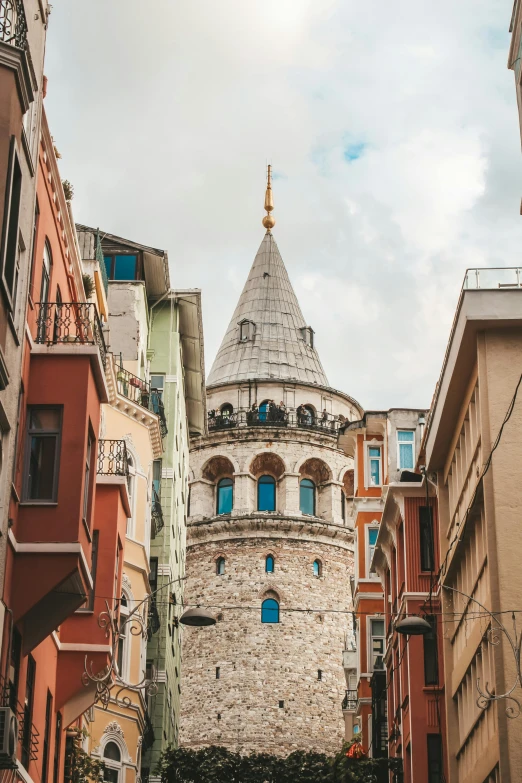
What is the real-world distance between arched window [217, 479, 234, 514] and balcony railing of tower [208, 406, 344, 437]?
8.74ft

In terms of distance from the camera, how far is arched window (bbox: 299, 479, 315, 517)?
73125 mm

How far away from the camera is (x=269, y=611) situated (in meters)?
70.1

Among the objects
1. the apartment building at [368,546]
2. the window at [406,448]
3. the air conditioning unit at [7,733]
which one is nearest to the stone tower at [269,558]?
the apartment building at [368,546]

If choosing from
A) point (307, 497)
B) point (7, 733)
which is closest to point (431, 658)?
Result: point (7, 733)

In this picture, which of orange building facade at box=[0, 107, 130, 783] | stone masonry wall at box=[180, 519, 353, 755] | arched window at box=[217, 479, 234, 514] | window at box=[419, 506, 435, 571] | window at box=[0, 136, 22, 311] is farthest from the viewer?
arched window at box=[217, 479, 234, 514]

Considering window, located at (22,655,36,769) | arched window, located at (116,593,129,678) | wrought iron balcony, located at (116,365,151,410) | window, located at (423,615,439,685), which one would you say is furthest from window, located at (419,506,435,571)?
window, located at (22,655,36,769)

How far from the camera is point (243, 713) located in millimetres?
67625

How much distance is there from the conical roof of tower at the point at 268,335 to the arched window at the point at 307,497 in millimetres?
5588

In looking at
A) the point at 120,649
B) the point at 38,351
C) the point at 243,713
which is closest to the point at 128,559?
the point at 120,649

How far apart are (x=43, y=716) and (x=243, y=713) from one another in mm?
45712

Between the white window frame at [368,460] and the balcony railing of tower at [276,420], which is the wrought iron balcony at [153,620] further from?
the balcony railing of tower at [276,420]

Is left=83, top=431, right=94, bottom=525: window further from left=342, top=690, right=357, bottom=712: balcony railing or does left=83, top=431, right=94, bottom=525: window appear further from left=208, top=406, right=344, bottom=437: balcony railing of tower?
left=208, top=406, right=344, bottom=437: balcony railing of tower

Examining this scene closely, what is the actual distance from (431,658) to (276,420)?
42.5m

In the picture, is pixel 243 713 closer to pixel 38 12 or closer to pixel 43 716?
pixel 43 716
